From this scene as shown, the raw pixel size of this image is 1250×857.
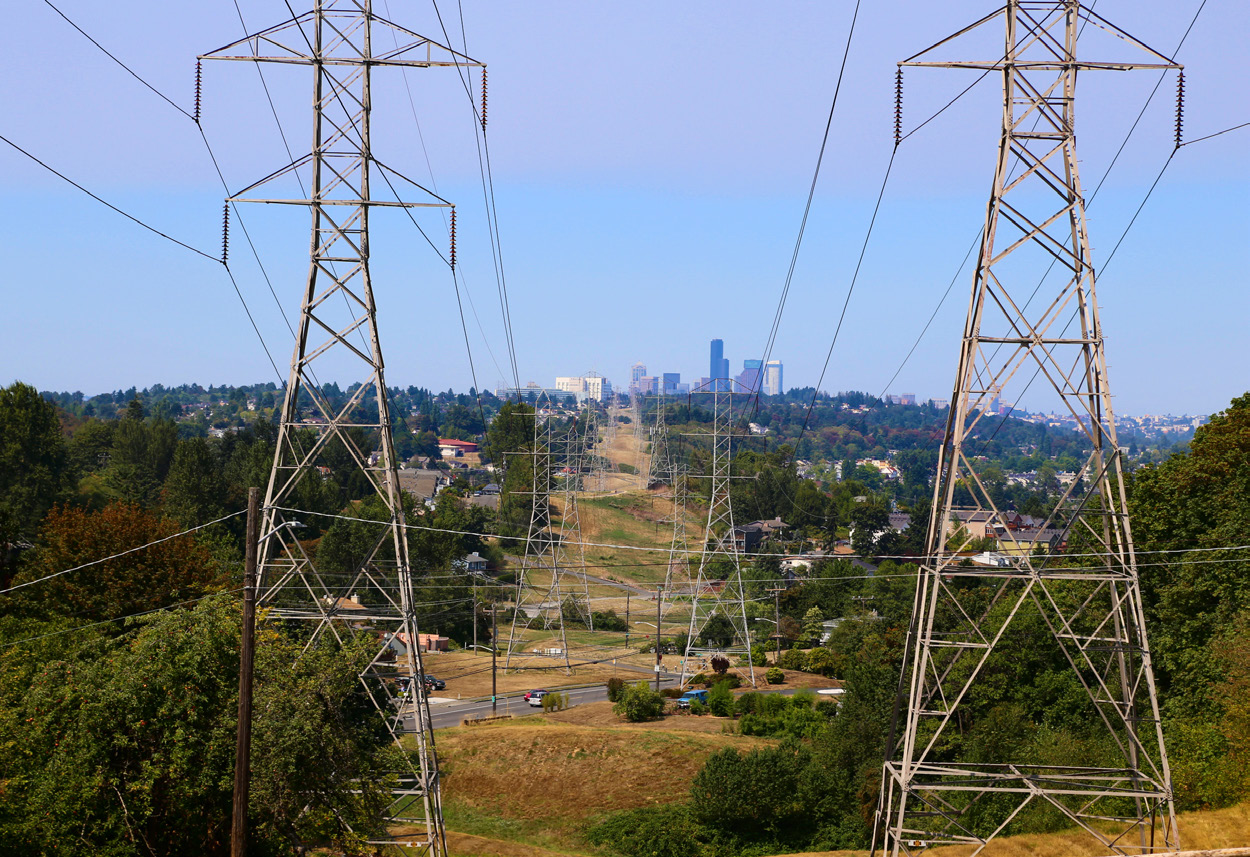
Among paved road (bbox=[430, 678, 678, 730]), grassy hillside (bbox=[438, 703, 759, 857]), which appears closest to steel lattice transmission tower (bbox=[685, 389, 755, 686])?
paved road (bbox=[430, 678, 678, 730])

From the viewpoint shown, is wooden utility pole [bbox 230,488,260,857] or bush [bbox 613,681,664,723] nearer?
wooden utility pole [bbox 230,488,260,857]

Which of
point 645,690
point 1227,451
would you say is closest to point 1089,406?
point 1227,451

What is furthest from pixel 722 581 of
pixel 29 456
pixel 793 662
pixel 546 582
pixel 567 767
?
pixel 567 767

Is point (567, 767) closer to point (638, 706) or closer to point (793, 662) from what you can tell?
point (638, 706)

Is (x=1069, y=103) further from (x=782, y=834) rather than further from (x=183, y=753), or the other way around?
(x=782, y=834)

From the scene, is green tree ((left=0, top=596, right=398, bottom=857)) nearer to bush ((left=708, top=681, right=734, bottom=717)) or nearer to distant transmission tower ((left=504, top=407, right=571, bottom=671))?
bush ((left=708, top=681, right=734, bottom=717))

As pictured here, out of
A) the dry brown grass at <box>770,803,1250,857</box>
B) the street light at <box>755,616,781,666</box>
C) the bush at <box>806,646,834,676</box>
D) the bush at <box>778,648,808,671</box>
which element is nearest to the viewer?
the dry brown grass at <box>770,803,1250,857</box>
